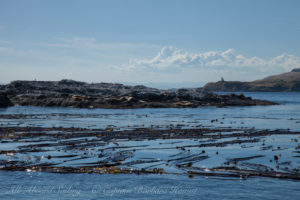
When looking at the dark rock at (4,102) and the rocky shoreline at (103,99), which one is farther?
the rocky shoreline at (103,99)

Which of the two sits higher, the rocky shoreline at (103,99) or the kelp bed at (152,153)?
the rocky shoreline at (103,99)

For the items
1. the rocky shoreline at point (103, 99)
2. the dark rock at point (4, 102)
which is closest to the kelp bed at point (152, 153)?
the rocky shoreline at point (103, 99)

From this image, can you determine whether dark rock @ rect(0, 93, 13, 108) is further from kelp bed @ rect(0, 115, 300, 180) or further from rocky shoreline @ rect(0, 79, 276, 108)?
kelp bed @ rect(0, 115, 300, 180)

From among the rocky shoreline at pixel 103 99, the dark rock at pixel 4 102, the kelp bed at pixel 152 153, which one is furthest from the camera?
the rocky shoreline at pixel 103 99

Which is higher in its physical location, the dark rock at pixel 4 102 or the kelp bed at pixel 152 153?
the dark rock at pixel 4 102

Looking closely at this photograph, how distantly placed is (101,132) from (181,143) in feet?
25.5

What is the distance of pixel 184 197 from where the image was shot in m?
12.2

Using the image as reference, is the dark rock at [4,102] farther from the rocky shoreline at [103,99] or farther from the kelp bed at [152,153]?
the kelp bed at [152,153]

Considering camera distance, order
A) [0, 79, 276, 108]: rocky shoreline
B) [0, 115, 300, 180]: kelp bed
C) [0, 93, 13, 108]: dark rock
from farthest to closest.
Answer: [0, 79, 276, 108]: rocky shoreline → [0, 93, 13, 108]: dark rock → [0, 115, 300, 180]: kelp bed

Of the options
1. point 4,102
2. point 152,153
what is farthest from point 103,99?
point 152,153

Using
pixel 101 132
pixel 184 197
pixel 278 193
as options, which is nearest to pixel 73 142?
pixel 101 132

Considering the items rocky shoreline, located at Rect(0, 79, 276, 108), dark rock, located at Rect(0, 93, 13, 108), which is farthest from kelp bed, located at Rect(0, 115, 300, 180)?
dark rock, located at Rect(0, 93, 13, 108)

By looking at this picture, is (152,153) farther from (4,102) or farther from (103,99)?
(4,102)

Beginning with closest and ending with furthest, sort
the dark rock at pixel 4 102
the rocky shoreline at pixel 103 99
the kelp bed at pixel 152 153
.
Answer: the kelp bed at pixel 152 153 → the dark rock at pixel 4 102 → the rocky shoreline at pixel 103 99
